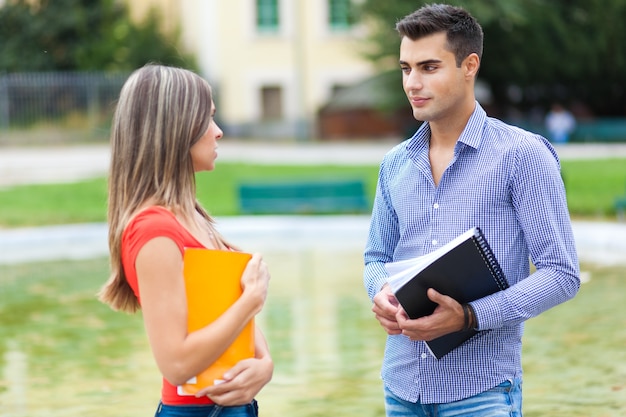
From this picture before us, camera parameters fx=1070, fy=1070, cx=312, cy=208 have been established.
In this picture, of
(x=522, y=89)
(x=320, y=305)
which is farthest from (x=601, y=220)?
(x=522, y=89)

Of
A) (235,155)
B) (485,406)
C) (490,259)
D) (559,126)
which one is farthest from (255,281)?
(559,126)

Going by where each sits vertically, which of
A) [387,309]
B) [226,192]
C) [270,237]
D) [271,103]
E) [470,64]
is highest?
[470,64]

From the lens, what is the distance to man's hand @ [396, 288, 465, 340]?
3068 mm

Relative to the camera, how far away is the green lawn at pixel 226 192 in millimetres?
16375

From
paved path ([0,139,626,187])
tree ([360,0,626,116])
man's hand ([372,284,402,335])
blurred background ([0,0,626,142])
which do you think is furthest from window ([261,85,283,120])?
man's hand ([372,284,402,335])

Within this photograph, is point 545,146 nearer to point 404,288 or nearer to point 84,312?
point 404,288

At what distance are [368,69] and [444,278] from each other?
3834 cm

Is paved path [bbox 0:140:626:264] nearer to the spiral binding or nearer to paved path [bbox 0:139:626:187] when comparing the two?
paved path [bbox 0:139:626:187]

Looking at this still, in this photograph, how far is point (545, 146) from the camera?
128 inches

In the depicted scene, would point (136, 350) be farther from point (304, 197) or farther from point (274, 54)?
point (274, 54)

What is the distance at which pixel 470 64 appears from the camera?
3316 millimetres

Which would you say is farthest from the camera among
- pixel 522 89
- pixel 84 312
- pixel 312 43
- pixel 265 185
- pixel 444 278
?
pixel 312 43

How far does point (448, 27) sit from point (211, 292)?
3.62ft

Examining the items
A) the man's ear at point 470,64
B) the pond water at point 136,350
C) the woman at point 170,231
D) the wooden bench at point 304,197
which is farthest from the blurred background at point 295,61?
the woman at point 170,231
